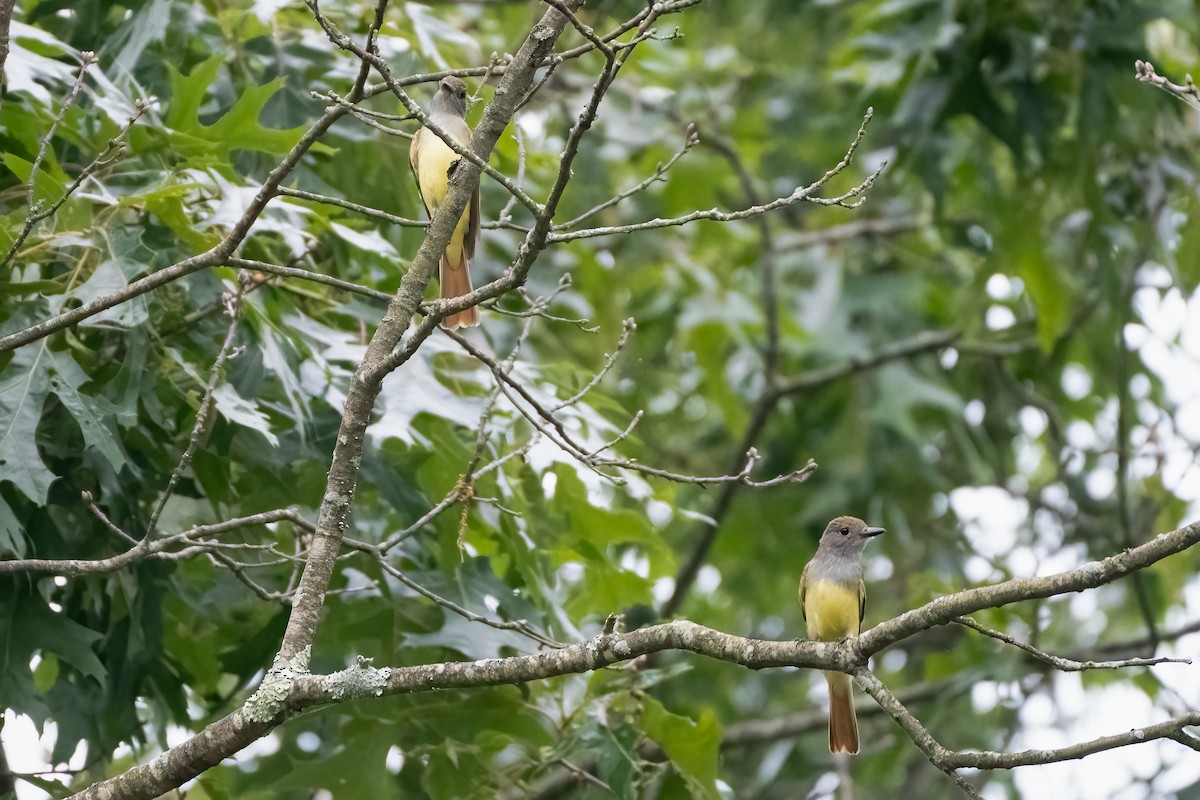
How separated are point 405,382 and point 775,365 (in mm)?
3932

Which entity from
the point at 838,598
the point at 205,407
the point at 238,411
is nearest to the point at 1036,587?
the point at 205,407

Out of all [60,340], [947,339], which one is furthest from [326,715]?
[947,339]

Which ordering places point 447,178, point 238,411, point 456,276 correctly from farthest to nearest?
point 456,276 < point 447,178 < point 238,411

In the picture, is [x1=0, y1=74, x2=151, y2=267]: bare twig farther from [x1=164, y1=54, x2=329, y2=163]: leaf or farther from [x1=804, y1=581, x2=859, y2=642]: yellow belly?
[x1=804, y1=581, x2=859, y2=642]: yellow belly

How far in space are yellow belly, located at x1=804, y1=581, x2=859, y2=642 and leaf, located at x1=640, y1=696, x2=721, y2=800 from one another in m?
0.75

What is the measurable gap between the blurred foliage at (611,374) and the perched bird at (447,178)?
149mm

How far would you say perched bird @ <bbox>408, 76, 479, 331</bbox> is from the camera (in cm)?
431

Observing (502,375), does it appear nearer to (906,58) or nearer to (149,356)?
(149,356)

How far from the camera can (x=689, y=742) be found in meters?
4.21

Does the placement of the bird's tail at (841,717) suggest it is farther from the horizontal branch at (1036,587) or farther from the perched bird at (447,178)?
the horizontal branch at (1036,587)

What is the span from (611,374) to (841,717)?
3.76m

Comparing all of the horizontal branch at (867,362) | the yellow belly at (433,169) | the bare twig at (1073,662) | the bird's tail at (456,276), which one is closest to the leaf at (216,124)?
the yellow belly at (433,169)

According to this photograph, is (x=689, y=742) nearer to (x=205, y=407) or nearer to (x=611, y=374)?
(x=205, y=407)

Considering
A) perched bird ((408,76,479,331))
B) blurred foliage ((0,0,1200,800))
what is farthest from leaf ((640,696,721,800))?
perched bird ((408,76,479,331))
